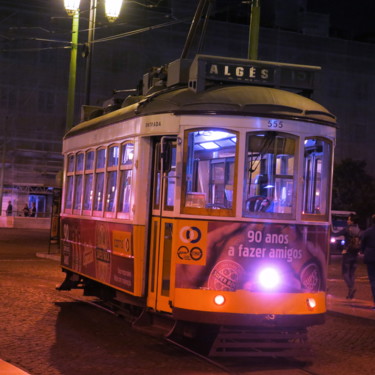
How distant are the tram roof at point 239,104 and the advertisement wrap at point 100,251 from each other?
161 cm

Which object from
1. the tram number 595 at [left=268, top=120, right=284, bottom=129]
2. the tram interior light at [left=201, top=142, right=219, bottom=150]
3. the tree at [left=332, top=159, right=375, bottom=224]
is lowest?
the tram interior light at [left=201, top=142, right=219, bottom=150]

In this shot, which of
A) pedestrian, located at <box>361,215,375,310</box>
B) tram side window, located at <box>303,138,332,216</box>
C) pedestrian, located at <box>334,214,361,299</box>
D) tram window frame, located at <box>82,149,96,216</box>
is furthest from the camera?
pedestrian, located at <box>334,214,361,299</box>

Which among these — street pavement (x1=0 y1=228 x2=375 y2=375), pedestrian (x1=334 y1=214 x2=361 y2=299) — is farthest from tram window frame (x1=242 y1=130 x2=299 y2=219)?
pedestrian (x1=334 y1=214 x2=361 y2=299)

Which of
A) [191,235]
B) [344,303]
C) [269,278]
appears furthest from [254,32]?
[269,278]

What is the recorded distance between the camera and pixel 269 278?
25.4 ft

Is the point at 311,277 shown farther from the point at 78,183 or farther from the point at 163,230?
the point at 78,183

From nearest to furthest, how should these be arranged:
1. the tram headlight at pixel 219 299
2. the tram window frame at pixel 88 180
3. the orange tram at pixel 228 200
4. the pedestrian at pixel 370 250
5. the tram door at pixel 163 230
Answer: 1. the tram headlight at pixel 219 299
2. the orange tram at pixel 228 200
3. the tram door at pixel 163 230
4. the tram window frame at pixel 88 180
5. the pedestrian at pixel 370 250

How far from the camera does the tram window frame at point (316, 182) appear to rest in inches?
323

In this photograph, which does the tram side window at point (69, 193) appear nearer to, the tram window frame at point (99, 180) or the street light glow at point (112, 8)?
the tram window frame at point (99, 180)

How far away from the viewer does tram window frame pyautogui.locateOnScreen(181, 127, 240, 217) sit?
7883mm

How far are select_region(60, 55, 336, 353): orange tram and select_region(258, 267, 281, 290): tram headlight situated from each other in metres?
0.01

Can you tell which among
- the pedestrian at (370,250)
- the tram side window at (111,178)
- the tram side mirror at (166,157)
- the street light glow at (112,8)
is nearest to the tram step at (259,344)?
the tram side mirror at (166,157)

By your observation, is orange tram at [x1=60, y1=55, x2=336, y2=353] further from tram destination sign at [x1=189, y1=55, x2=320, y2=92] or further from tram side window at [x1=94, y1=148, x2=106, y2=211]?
tram side window at [x1=94, y1=148, x2=106, y2=211]

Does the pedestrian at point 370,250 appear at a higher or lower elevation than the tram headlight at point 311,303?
higher
